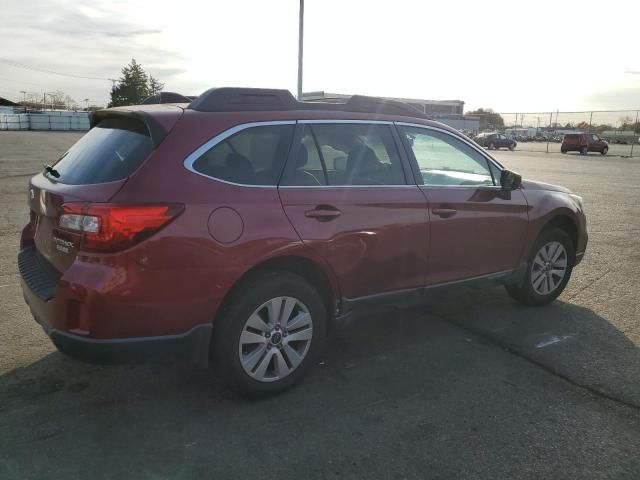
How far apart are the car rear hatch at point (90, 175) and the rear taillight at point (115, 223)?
0.04 meters

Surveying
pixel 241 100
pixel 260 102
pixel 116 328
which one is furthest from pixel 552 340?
pixel 116 328

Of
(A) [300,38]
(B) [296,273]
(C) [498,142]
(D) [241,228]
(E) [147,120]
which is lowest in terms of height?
(B) [296,273]

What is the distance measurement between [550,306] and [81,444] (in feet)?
14.0

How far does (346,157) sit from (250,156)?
775mm

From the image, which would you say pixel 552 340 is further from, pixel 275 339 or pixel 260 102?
pixel 260 102

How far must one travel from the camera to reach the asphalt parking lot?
2.79 metres

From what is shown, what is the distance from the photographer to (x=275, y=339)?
3.38 metres

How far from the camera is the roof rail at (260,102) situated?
3354 millimetres

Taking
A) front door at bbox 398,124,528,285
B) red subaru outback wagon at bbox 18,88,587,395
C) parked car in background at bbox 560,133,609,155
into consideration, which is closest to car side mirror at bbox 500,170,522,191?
front door at bbox 398,124,528,285

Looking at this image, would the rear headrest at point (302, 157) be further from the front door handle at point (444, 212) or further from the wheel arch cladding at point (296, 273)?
the front door handle at point (444, 212)

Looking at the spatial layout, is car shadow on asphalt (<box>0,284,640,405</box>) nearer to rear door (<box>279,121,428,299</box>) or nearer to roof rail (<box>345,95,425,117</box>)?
rear door (<box>279,121,428,299</box>)

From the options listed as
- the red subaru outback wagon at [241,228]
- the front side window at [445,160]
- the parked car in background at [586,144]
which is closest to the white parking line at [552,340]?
the red subaru outback wagon at [241,228]

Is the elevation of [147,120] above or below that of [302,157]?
above

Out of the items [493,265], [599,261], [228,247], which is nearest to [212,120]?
[228,247]
